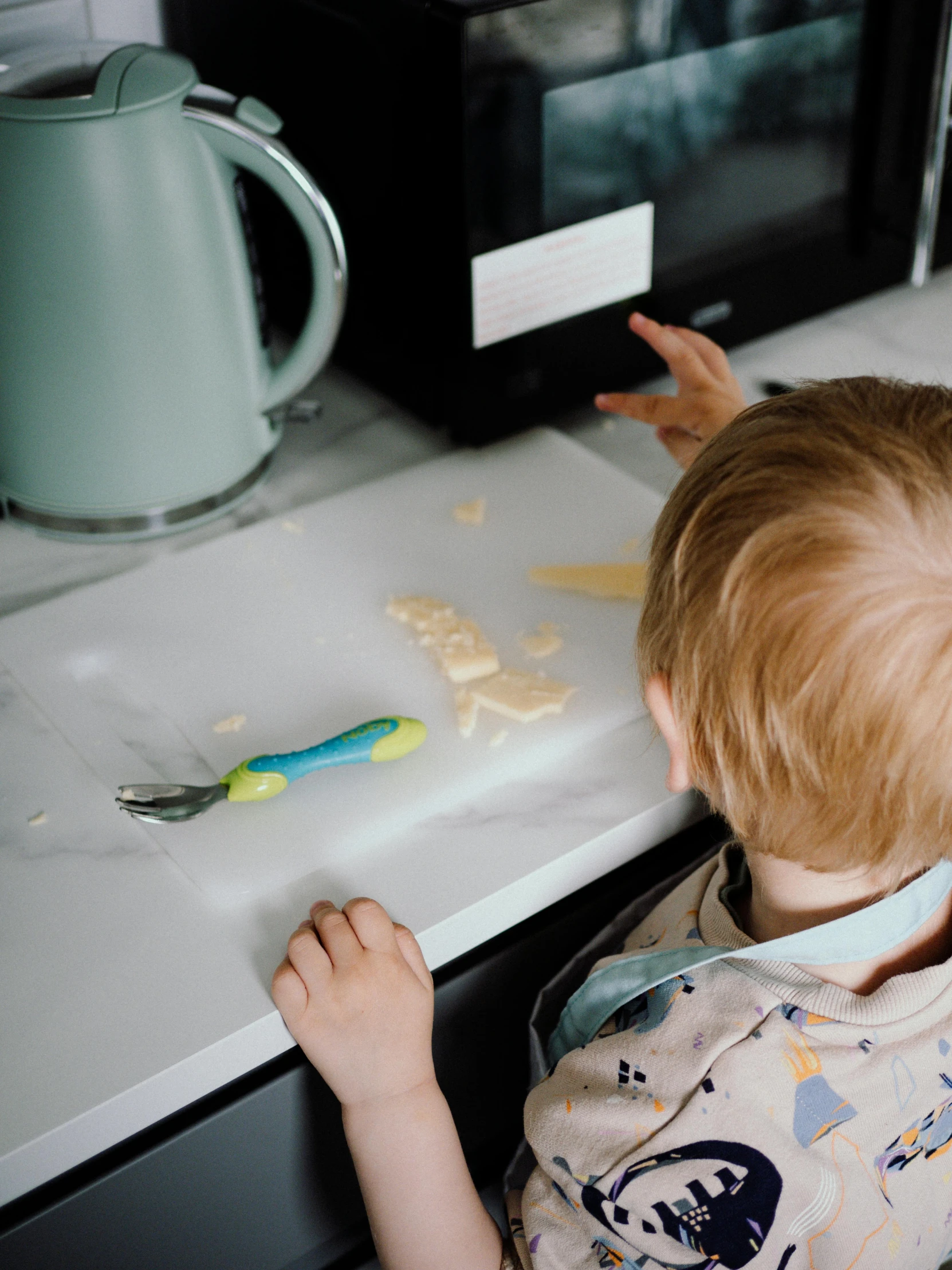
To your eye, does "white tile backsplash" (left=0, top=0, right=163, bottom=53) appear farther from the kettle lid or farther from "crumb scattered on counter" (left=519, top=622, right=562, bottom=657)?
"crumb scattered on counter" (left=519, top=622, right=562, bottom=657)

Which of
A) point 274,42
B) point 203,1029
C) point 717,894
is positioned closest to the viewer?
point 203,1029

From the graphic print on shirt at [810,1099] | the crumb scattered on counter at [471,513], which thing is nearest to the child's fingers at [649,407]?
the crumb scattered on counter at [471,513]

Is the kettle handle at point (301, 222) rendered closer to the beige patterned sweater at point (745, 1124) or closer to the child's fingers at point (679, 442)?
the child's fingers at point (679, 442)

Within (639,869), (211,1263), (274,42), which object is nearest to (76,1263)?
(211,1263)

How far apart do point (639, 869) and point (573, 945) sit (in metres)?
0.06

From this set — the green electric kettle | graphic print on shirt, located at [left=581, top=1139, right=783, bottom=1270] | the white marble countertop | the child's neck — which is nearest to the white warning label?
the green electric kettle

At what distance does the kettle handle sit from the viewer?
2.39 ft

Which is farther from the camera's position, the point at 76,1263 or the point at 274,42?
the point at 274,42

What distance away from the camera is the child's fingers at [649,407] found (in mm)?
828

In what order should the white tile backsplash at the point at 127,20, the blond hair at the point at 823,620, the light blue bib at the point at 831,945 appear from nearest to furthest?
the blond hair at the point at 823,620 < the light blue bib at the point at 831,945 < the white tile backsplash at the point at 127,20

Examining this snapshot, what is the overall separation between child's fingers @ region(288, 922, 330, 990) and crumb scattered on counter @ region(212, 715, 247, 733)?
153mm

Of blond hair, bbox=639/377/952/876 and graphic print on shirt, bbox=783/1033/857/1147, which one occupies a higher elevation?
blond hair, bbox=639/377/952/876

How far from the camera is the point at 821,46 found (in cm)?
89

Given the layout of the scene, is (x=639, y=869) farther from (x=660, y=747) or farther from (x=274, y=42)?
(x=274, y=42)
